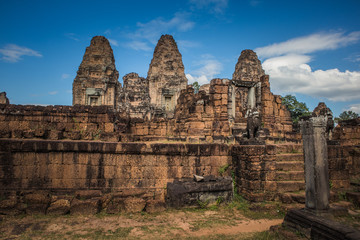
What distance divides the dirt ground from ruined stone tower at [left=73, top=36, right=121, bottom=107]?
2109 centimetres

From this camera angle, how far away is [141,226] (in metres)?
5.05

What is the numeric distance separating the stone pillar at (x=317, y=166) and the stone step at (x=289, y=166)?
2311mm

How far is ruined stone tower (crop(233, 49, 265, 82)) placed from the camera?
23812mm

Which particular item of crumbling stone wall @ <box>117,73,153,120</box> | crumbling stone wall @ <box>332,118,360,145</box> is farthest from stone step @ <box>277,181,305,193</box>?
crumbling stone wall @ <box>117,73,153,120</box>

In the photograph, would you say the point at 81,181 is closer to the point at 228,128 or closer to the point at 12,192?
the point at 12,192

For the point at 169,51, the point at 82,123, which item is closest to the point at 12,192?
the point at 82,123

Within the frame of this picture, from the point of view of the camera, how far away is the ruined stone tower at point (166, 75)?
27453 mm

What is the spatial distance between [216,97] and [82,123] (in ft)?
22.8

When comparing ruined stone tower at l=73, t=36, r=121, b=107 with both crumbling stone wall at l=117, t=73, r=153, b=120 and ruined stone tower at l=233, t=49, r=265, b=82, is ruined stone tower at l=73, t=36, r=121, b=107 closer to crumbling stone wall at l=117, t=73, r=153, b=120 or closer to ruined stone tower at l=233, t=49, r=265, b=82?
crumbling stone wall at l=117, t=73, r=153, b=120

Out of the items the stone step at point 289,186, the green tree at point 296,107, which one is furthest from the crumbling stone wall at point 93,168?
the green tree at point 296,107

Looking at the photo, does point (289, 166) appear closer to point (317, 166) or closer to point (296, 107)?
point (317, 166)

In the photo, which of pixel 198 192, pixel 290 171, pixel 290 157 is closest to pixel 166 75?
pixel 290 157

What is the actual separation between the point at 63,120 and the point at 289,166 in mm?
9171

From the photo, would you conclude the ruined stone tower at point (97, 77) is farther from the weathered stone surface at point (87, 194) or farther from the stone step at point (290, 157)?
the stone step at point (290, 157)
